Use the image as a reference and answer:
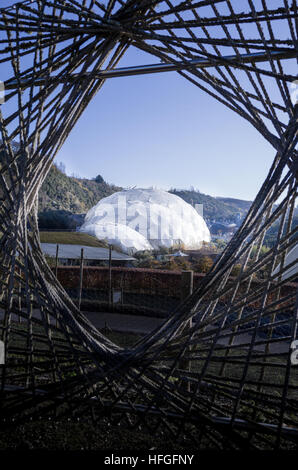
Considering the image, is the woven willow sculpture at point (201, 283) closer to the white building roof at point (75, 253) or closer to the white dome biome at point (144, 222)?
the white building roof at point (75, 253)

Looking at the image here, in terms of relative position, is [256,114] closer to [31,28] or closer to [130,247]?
Result: [31,28]

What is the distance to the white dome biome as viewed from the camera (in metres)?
15.9

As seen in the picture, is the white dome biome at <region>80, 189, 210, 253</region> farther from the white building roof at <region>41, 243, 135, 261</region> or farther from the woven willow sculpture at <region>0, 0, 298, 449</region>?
the woven willow sculpture at <region>0, 0, 298, 449</region>

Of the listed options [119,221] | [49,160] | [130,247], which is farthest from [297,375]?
[119,221]

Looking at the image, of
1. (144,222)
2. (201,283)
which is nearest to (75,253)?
(201,283)

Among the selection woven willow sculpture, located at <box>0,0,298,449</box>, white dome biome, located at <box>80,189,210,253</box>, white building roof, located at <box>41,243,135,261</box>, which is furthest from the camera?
white dome biome, located at <box>80,189,210,253</box>

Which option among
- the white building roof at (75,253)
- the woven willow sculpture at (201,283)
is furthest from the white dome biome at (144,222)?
the woven willow sculpture at (201,283)

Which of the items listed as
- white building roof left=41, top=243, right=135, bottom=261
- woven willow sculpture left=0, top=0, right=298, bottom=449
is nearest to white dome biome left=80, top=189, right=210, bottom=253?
white building roof left=41, top=243, right=135, bottom=261

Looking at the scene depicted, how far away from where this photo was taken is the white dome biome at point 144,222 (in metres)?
15.9

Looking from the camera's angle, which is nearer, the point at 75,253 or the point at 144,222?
the point at 75,253

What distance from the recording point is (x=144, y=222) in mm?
18500

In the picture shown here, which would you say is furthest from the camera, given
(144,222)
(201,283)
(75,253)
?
(144,222)

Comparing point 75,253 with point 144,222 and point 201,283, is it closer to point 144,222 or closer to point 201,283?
point 201,283
